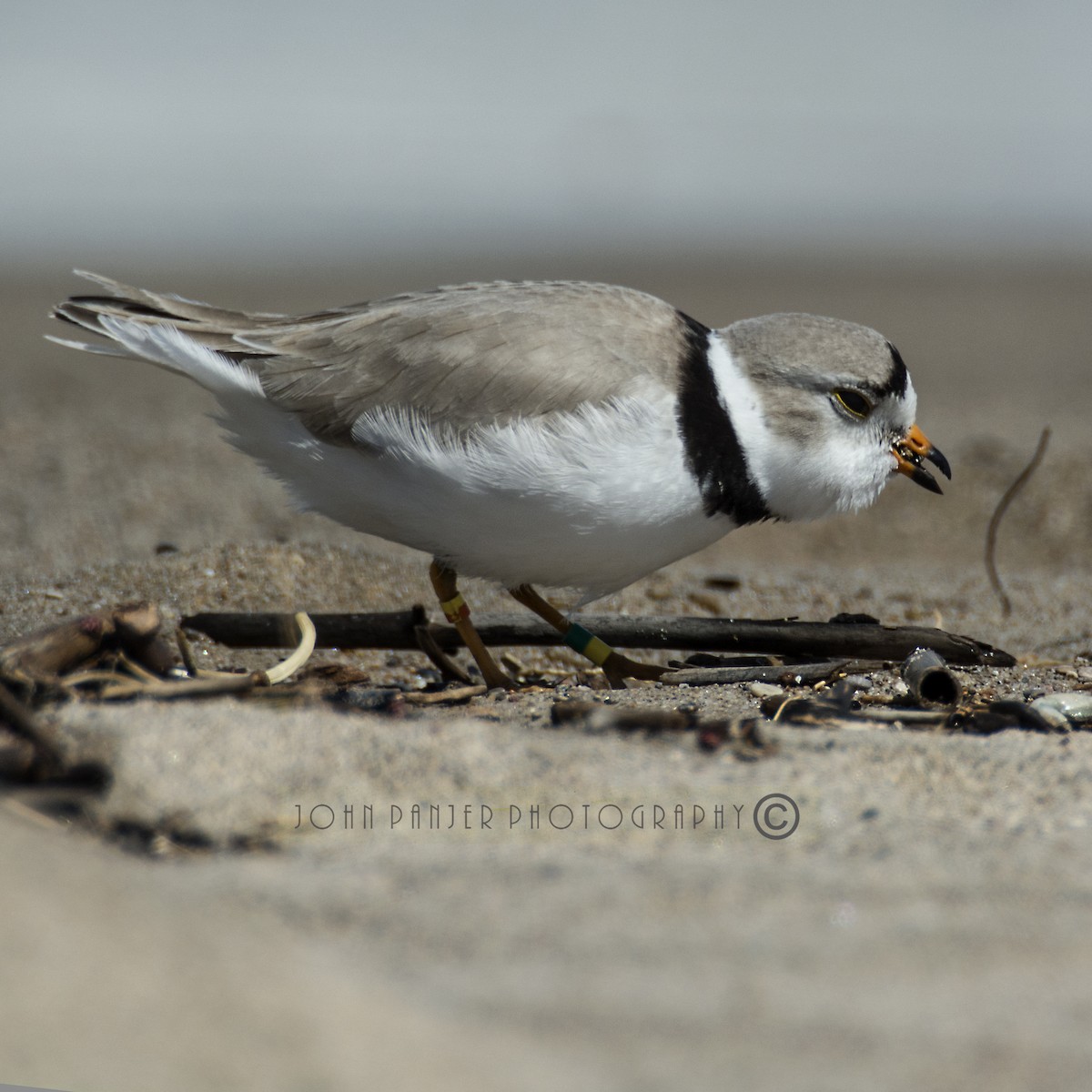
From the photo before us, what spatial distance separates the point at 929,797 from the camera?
244 cm

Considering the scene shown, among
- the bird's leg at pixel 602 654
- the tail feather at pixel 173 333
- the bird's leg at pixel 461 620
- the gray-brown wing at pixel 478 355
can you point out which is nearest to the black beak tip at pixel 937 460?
the gray-brown wing at pixel 478 355

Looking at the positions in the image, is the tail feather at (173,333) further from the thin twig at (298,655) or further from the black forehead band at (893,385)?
the black forehead band at (893,385)

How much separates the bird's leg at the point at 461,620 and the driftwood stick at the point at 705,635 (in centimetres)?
6

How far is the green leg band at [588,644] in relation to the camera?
380cm

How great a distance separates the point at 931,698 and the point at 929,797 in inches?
30.0

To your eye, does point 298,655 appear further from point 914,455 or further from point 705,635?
point 914,455

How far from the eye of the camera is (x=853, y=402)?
3.56 m

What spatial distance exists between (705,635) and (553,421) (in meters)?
0.79

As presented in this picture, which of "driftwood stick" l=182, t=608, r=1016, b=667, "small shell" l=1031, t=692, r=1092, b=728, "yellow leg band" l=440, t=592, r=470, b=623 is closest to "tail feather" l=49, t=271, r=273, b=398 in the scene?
"driftwood stick" l=182, t=608, r=1016, b=667

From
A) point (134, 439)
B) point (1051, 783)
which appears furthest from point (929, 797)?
point (134, 439)

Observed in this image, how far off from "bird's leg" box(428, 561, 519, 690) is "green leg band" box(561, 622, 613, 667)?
0.24 meters

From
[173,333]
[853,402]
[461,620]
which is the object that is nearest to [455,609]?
[461,620]

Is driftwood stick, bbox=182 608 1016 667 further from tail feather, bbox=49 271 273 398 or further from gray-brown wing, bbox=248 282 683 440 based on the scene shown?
tail feather, bbox=49 271 273 398

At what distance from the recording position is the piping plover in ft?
10.9
